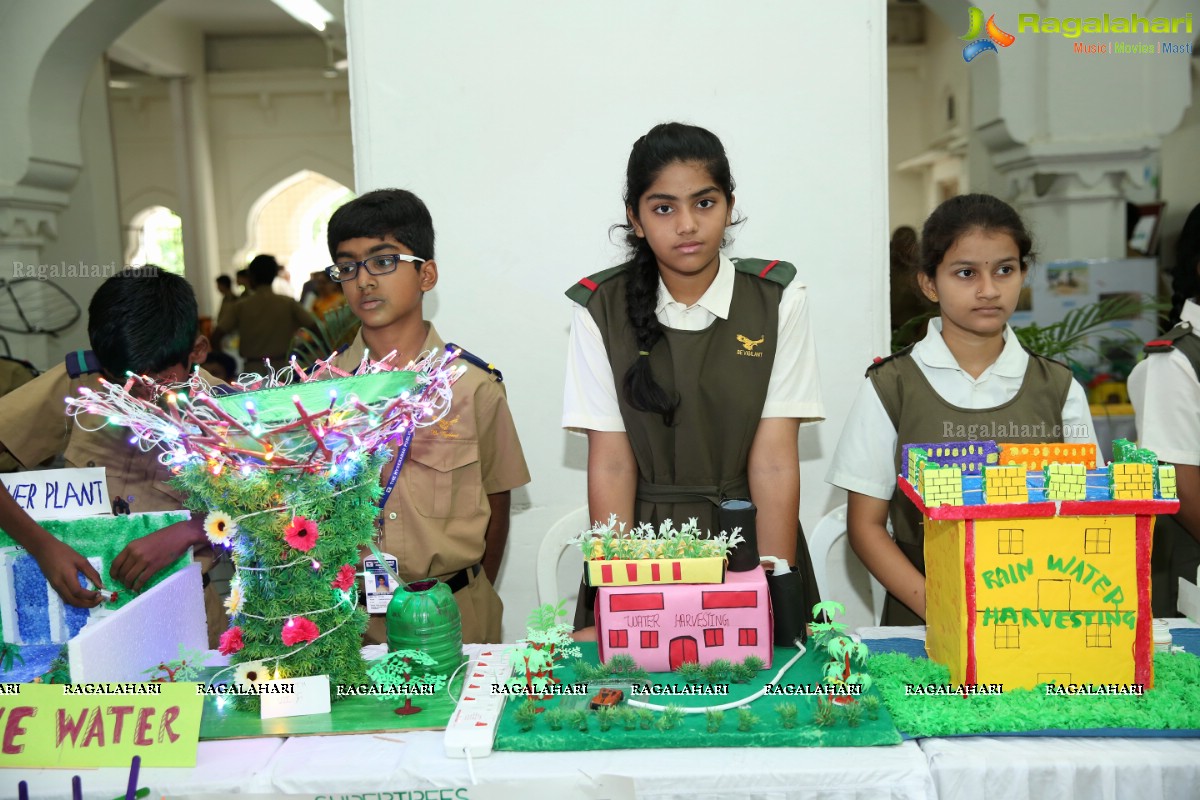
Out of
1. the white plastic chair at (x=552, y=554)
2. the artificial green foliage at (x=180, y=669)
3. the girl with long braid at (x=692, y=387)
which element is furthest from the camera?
the white plastic chair at (x=552, y=554)

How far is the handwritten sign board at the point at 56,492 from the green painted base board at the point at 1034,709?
1.50 meters

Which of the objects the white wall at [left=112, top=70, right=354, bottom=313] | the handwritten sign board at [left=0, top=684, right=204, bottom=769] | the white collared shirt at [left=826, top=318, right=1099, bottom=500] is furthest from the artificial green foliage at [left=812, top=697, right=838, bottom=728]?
the white wall at [left=112, top=70, right=354, bottom=313]

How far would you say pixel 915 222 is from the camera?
13523 mm

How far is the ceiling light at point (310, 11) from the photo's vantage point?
Result: 256 inches

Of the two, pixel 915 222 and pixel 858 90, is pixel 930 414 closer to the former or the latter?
pixel 858 90

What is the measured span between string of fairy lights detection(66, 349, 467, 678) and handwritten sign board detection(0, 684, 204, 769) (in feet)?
0.54

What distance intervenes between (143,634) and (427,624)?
462 millimetres

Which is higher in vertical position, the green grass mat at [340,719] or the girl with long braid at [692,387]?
the girl with long braid at [692,387]

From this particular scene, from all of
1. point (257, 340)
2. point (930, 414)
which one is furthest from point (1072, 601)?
point (257, 340)

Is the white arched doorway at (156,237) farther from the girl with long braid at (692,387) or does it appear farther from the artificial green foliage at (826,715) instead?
the artificial green foliage at (826,715)

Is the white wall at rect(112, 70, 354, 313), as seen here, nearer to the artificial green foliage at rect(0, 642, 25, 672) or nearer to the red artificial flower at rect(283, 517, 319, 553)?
the artificial green foliage at rect(0, 642, 25, 672)

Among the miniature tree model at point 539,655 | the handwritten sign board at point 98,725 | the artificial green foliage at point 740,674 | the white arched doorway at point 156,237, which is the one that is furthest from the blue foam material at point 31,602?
the white arched doorway at point 156,237

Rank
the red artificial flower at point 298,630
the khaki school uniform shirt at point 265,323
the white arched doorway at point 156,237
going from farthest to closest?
1. the white arched doorway at point 156,237
2. the khaki school uniform shirt at point 265,323
3. the red artificial flower at point 298,630

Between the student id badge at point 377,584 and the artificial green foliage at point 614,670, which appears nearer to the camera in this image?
the artificial green foliage at point 614,670
